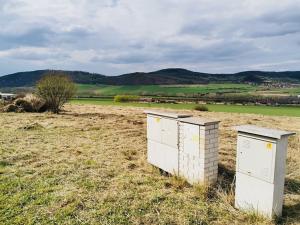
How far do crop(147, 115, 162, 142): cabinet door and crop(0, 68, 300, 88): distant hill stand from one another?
98348 mm

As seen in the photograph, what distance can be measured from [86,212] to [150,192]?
132cm

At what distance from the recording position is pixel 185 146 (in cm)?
582

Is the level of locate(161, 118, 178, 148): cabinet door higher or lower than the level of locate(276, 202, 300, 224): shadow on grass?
higher

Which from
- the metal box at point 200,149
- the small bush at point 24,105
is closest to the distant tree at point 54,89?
the small bush at point 24,105

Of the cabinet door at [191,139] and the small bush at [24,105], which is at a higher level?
the cabinet door at [191,139]

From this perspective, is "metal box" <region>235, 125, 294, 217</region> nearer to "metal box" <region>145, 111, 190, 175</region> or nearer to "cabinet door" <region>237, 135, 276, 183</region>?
"cabinet door" <region>237, 135, 276, 183</region>

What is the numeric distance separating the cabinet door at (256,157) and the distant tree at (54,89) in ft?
56.7

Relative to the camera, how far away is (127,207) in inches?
178

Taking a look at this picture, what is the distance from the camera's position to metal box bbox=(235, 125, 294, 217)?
163 inches

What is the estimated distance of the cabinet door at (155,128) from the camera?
6617mm

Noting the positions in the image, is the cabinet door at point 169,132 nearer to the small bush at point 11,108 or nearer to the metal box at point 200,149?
the metal box at point 200,149

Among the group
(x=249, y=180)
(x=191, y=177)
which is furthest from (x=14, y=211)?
(x=249, y=180)

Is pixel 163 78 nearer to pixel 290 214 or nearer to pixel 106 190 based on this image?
pixel 106 190

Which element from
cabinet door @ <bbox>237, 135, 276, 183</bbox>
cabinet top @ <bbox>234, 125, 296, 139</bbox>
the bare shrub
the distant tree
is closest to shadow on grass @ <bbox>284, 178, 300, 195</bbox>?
cabinet door @ <bbox>237, 135, 276, 183</bbox>
